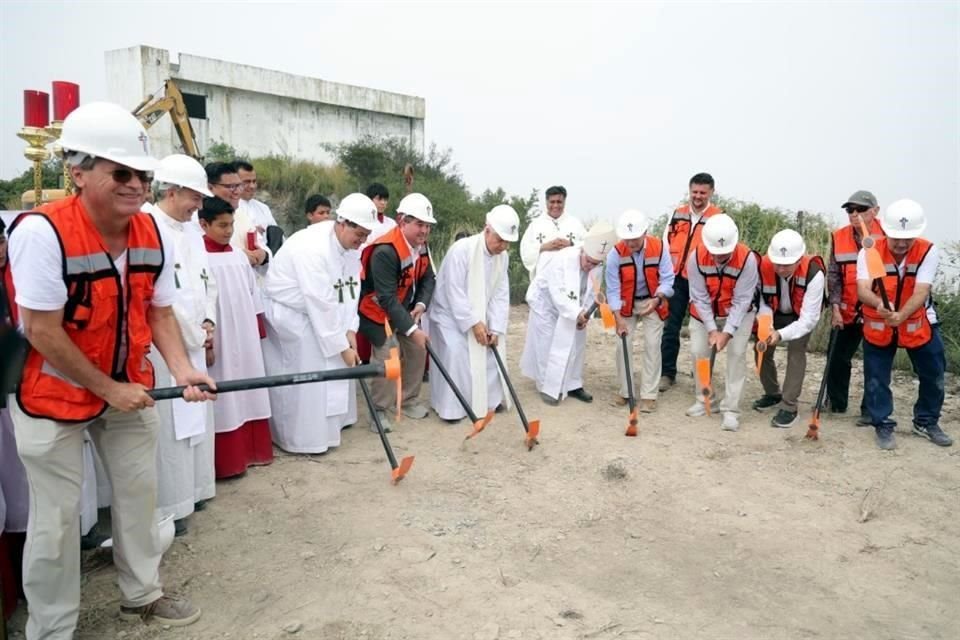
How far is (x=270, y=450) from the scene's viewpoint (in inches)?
200

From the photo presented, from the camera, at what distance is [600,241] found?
6.52 metres

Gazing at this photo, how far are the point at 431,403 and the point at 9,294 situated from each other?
158 inches

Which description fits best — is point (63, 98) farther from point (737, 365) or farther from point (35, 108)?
point (737, 365)

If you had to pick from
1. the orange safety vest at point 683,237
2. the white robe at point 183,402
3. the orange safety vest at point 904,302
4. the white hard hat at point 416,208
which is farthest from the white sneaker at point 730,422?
the white robe at point 183,402

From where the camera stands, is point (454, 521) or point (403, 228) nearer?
point (454, 521)

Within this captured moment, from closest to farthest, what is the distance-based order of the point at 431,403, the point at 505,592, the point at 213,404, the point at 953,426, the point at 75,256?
the point at 75,256, the point at 505,592, the point at 213,404, the point at 953,426, the point at 431,403

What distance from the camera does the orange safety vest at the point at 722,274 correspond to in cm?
596

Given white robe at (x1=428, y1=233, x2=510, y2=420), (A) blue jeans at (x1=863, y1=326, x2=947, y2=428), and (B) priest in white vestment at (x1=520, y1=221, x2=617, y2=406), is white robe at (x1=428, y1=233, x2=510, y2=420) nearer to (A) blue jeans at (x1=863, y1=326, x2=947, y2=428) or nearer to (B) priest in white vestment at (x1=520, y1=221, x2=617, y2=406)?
(B) priest in white vestment at (x1=520, y1=221, x2=617, y2=406)

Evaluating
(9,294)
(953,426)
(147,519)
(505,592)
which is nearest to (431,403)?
(505,592)

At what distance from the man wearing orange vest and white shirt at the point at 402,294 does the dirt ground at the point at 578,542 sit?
481 millimetres

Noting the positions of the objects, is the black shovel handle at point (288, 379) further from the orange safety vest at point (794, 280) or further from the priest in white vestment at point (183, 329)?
the orange safety vest at point (794, 280)

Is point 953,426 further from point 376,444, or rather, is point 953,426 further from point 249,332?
point 249,332

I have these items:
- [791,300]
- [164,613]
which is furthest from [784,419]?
[164,613]

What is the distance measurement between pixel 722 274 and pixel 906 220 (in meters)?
1.40
